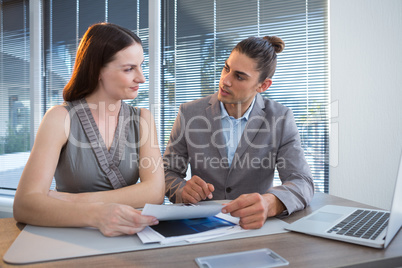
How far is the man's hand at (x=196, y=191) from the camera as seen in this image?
3.84ft

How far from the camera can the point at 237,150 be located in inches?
64.2

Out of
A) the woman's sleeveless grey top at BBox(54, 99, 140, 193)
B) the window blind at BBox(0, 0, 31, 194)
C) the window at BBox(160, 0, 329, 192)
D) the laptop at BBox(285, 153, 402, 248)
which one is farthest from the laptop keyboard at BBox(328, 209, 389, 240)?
the window blind at BBox(0, 0, 31, 194)

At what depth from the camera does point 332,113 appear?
252 centimetres

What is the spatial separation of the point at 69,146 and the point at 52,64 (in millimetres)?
3010

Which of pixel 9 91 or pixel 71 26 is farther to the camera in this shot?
pixel 9 91

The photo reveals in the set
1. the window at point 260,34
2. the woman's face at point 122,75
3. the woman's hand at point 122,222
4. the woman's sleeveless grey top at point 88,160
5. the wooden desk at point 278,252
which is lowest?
the wooden desk at point 278,252

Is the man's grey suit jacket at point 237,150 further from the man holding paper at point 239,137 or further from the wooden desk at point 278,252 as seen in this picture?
the wooden desk at point 278,252

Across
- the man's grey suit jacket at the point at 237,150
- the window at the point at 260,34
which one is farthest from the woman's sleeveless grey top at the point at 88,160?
the window at the point at 260,34

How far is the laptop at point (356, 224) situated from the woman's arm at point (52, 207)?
51 centimetres

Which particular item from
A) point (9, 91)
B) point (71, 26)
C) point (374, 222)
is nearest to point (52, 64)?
point (71, 26)

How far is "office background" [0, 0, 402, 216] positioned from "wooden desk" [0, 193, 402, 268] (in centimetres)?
173

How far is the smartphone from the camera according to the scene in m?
0.66

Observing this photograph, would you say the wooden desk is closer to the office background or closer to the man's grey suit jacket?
the man's grey suit jacket

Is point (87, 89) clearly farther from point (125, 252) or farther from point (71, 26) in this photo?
point (71, 26)
